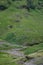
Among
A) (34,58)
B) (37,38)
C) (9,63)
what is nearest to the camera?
(9,63)

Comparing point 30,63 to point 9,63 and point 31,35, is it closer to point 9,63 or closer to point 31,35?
point 9,63

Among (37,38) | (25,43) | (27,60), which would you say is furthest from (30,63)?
(37,38)

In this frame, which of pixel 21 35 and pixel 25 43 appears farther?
pixel 21 35

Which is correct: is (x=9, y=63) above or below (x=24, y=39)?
above

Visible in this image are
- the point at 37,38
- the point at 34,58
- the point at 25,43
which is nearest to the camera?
the point at 34,58

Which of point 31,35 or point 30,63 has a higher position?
point 30,63

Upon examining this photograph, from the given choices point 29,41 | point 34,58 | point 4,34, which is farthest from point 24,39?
point 34,58

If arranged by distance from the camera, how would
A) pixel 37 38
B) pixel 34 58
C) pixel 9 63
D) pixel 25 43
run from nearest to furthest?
1. pixel 9 63
2. pixel 34 58
3. pixel 25 43
4. pixel 37 38

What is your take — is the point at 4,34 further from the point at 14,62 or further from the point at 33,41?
the point at 14,62

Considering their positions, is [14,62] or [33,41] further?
[33,41]
